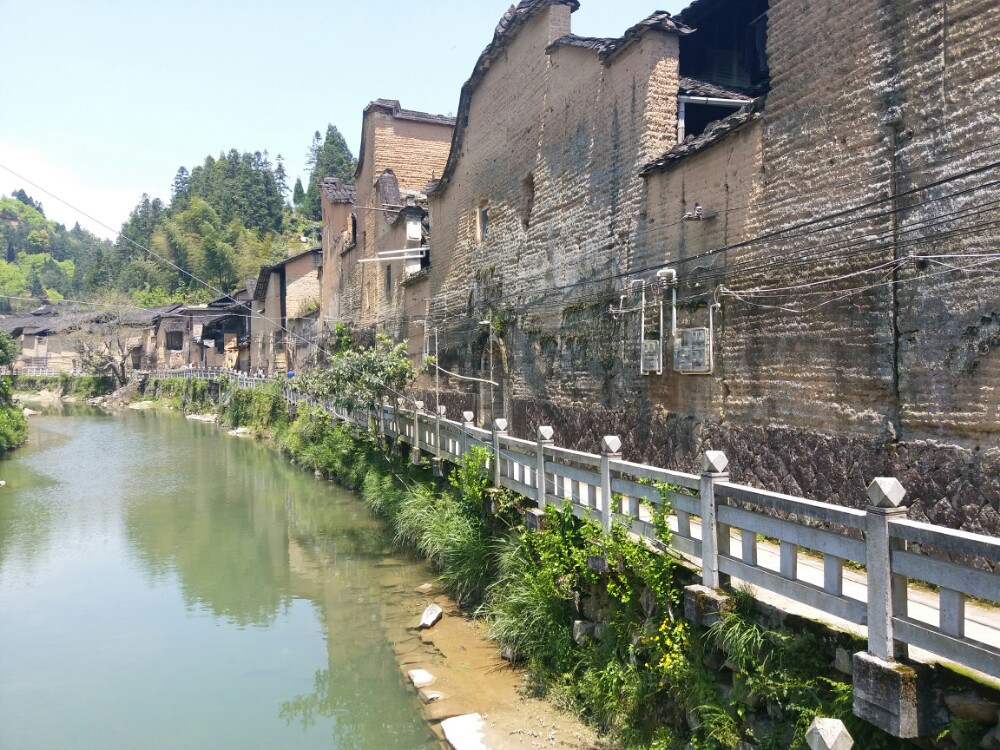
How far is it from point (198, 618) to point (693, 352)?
8458 millimetres

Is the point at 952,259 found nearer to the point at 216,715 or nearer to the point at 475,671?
the point at 475,671

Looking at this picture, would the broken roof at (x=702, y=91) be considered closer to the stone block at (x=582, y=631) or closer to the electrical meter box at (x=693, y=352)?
the electrical meter box at (x=693, y=352)

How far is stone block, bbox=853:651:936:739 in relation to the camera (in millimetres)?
3744

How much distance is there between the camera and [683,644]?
5.61 meters

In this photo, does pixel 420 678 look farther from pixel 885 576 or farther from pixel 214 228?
pixel 214 228

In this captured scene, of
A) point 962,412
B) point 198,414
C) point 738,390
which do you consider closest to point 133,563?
point 738,390

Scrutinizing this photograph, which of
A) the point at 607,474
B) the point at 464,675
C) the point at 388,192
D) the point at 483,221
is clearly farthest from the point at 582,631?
the point at 388,192

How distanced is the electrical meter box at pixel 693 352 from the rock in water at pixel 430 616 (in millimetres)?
4640

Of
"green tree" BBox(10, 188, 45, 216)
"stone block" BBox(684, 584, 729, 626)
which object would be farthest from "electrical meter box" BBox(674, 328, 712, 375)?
"green tree" BBox(10, 188, 45, 216)

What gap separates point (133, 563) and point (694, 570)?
40.4 ft

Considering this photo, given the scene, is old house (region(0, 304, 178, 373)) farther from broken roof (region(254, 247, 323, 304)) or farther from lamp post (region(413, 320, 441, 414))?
lamp post (region(413, 320, 441, 414))

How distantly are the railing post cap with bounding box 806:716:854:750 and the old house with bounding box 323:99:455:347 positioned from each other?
17280mm

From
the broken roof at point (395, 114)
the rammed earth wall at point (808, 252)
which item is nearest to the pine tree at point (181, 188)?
the broken roof at point (395, 114)

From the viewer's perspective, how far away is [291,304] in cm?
3822
